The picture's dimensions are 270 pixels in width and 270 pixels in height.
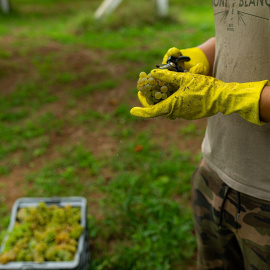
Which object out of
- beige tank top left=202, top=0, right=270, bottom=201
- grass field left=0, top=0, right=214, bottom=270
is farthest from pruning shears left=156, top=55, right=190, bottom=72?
grass field left=0, top=0, right=214, bottom=270

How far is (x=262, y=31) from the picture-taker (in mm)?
1074

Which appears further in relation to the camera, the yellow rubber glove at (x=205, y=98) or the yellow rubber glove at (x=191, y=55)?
the yellow rubber glove at (x=191, y=55)

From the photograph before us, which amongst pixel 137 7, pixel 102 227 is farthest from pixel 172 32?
pixel 102 227

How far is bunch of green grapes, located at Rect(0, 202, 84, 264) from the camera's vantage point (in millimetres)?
1964

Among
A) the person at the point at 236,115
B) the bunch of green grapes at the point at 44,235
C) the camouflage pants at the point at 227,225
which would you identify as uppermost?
the person at the point at 236,115

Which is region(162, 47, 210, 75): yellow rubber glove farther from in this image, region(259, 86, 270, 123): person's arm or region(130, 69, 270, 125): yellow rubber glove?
region(259, 86, 270, 123): person's arm

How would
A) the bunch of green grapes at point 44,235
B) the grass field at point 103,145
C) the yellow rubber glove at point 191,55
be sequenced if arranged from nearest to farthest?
the yellow rubber glove at point 191,55 < the bunch of green grapes at point 44,235 < the grass field at point 103,145

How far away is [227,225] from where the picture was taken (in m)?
1.35

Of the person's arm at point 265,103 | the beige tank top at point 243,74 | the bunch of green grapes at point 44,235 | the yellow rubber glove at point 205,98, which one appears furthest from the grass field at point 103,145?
the person's arm at point 265,103

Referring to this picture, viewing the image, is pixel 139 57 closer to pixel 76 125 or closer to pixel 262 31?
pixel 76 125

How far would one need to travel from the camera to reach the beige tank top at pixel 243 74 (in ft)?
3.58

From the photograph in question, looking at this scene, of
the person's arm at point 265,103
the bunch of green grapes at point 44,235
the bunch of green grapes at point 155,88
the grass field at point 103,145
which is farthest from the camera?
the grass field at point 103,145

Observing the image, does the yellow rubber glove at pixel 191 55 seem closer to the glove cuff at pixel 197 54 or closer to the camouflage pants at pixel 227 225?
the glove cuff at pixel 197 54

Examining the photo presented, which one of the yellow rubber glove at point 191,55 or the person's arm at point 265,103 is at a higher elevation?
the yellow rubber glove at point 191,55
